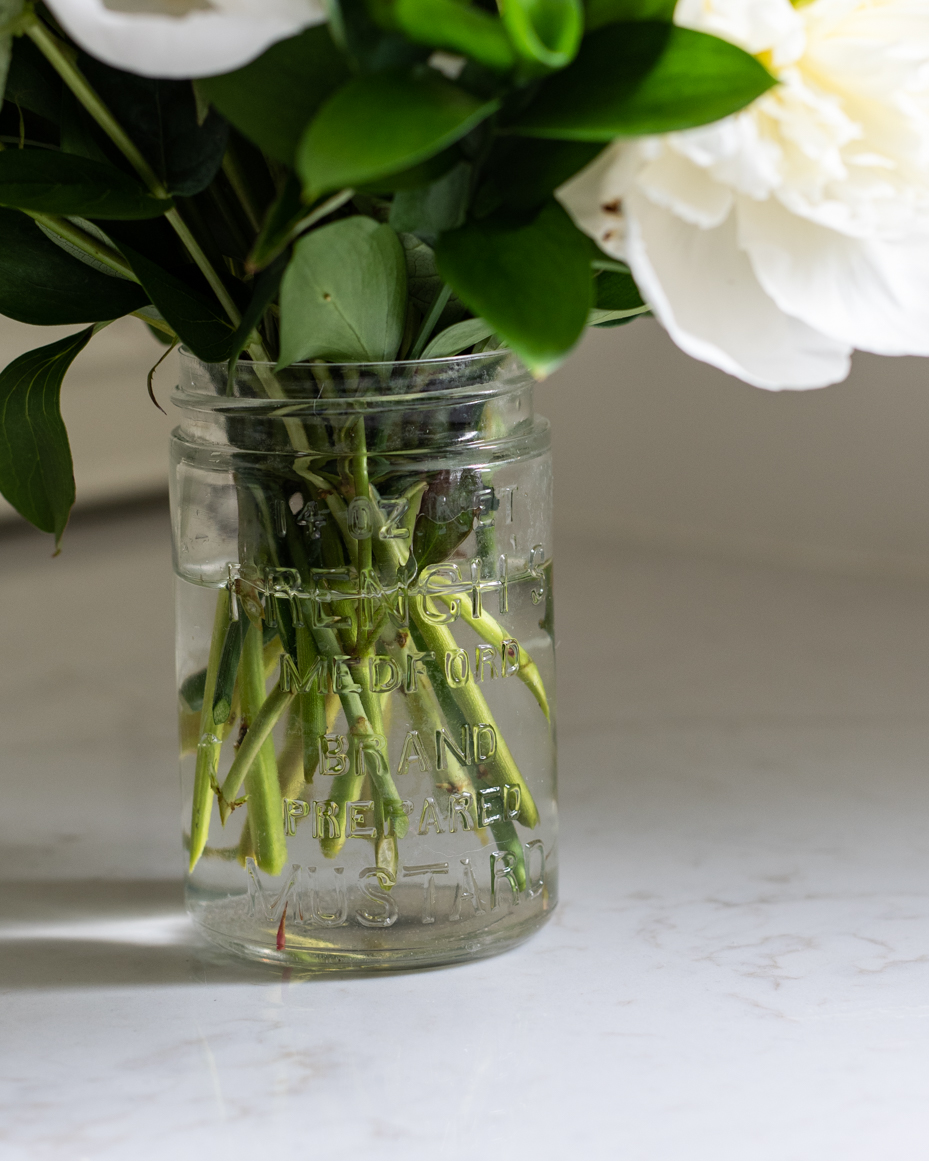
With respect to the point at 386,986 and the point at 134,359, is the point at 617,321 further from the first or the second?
the point at 134,359

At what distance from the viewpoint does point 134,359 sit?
3.92ft

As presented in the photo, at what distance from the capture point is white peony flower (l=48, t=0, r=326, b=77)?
0.89 feet

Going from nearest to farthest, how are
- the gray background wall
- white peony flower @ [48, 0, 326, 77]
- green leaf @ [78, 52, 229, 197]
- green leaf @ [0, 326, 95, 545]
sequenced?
white peony flower @ [48, 0, 326, 77], green leaf @ [78, 52, 229, 197], green leaf @ [0, 326, 95, 545], the gray background wall

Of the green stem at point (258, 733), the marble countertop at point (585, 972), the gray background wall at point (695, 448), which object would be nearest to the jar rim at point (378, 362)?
the green stem at point (258, 733)

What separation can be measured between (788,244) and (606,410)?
860mm

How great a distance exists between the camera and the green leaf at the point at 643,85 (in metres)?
0.29

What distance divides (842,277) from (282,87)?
0.14 m

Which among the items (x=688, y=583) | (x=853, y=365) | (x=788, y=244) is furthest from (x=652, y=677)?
(x=788, y=244)

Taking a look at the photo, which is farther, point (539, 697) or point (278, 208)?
point (539, 697)

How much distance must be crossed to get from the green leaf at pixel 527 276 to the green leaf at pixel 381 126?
1.7 inches

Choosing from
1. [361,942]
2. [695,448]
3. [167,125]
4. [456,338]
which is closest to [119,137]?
[167,125]

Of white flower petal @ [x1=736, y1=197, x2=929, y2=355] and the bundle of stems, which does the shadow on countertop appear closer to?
the bundle of stems

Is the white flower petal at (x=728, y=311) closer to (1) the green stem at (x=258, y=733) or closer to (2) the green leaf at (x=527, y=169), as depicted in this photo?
(2) the green leaf at (x=527, y=169)

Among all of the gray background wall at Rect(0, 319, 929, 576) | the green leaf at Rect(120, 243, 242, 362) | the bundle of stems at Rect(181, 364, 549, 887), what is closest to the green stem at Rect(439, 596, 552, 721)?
the bundle of stems at Rect(181, 364, 549, 887)
